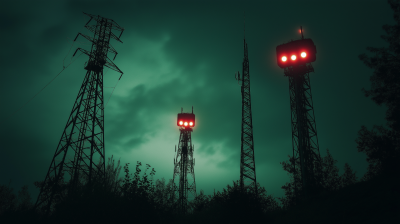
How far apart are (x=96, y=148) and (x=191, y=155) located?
2036cm

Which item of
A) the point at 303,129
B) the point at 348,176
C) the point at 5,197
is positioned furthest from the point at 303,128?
the point at 5,197

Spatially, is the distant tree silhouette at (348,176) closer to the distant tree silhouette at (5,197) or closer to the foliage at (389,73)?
the foliage at (389,73)

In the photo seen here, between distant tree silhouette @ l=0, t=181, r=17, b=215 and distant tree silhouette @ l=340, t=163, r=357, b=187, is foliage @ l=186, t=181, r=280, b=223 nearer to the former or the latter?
distant tree silhouette @ l=340, t=163, r=357, b=187

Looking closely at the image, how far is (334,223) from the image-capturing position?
10.2 meters

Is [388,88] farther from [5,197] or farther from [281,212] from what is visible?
[5,197]

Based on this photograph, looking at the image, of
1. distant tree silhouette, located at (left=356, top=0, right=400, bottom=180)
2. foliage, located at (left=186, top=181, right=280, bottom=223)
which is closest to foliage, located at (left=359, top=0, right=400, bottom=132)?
distant tree silhouette, located at (left=356, top=0, right=400, bottom=180)

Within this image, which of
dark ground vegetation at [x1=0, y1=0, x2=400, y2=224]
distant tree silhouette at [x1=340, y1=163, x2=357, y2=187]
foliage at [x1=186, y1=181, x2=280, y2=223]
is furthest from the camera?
distant tree silhouette at [x1=340, y1=163, x2=357, y2=187]

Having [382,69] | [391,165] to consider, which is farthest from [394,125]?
[382,69]

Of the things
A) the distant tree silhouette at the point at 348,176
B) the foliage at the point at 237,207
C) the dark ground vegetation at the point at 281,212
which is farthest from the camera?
the distant tree silhouette at the point at 348,176

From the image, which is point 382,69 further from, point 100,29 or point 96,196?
point 100,29

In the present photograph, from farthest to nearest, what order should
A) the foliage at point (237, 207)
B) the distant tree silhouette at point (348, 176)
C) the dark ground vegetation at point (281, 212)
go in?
the distant tree silhouette at point (348, 176), the foliage at point (237, 207), the dark ground vegetation at point (281, 212)

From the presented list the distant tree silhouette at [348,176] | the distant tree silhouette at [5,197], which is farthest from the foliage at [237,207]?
the distant tree silhouette at [5,197]

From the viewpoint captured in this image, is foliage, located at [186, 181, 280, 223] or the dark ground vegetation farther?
foliage, located at [186, 181, 280, 223]

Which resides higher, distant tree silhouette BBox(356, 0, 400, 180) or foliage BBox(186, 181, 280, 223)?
distant tree silhouette BBox(356, 0, 400, 180)
